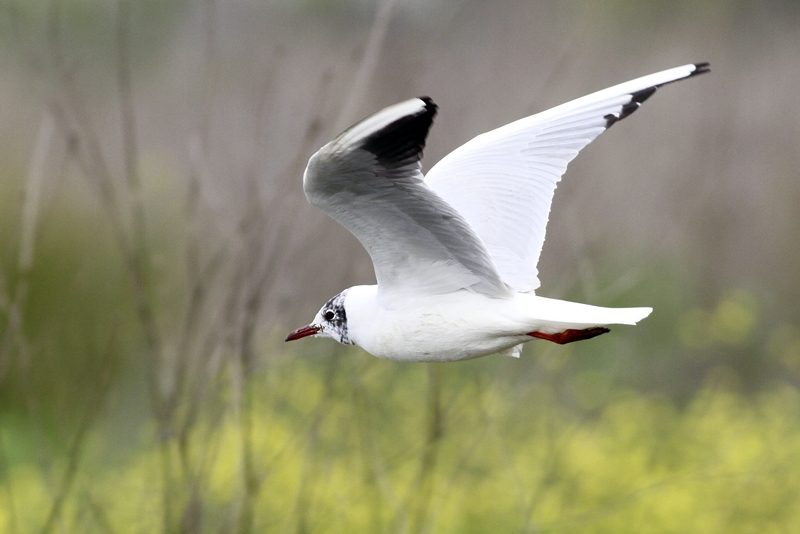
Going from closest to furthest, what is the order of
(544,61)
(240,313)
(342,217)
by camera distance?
(342,217) < (240,313) < (544,61)

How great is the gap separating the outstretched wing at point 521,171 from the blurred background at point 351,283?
113 mm

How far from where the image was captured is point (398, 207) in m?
2.07

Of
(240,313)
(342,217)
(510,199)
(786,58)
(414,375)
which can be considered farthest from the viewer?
(786,58)

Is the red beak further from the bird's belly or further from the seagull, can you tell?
the bird's belly

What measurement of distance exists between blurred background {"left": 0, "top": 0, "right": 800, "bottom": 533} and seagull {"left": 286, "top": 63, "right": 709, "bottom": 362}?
142 millimetres

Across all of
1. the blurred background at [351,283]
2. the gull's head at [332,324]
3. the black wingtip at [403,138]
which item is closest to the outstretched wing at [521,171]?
the blurred background at [351,283]

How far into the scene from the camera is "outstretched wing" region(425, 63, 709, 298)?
2652 mm

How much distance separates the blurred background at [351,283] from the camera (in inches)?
92.3

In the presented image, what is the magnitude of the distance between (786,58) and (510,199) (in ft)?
21.9

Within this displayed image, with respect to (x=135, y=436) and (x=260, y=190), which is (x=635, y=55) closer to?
(x=135, y=436)

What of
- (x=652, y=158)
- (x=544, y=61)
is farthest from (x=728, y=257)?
(x=544, y=61)

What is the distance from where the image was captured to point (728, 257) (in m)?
6.66

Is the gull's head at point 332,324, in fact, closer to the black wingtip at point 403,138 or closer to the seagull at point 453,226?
the seagull at point 453,226

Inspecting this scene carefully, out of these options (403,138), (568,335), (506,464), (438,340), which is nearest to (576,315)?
(568,335)
